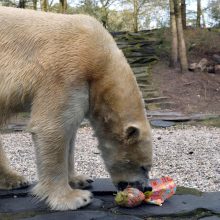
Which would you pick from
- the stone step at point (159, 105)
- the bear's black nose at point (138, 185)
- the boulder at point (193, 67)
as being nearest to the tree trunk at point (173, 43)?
Answer: the boulder at point (193, 67)

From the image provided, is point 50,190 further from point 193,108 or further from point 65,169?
point 193,108

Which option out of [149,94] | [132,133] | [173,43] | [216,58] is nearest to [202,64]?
[216,58]

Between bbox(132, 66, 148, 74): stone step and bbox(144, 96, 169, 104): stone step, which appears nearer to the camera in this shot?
bbox(144, 96, 169, 104): stone step

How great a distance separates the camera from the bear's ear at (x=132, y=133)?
2814 mm

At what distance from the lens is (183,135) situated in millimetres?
8016

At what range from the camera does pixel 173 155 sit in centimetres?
639

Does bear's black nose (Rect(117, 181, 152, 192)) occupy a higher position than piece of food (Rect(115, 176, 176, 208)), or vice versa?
bear's black nose (Rect(117, 181, 152, 192))

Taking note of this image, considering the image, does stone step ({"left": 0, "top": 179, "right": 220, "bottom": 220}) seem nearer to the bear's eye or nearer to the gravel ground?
the bear's eye

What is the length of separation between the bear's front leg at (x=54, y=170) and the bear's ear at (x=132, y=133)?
14.7 inches

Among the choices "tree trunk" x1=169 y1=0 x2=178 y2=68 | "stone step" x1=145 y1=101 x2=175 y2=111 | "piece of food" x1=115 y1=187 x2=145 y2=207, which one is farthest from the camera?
"tree trunk" x1=169 y1=0 x2=178 y2=68

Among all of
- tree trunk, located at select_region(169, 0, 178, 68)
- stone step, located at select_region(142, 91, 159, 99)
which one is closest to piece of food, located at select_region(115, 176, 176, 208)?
stone step, located at select_region(142, 91, 159, 99)

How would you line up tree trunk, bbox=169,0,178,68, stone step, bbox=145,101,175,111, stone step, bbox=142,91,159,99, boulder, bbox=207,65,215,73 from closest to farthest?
stone step, bbox=145,101,175,111 < stone step, bbox=142,91,159,99 < boulder, bbox=207,65,215,73 < tree trunk, bbox=169,0,178,68

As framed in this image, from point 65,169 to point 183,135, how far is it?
5.42 metres

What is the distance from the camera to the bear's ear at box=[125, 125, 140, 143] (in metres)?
2.81
